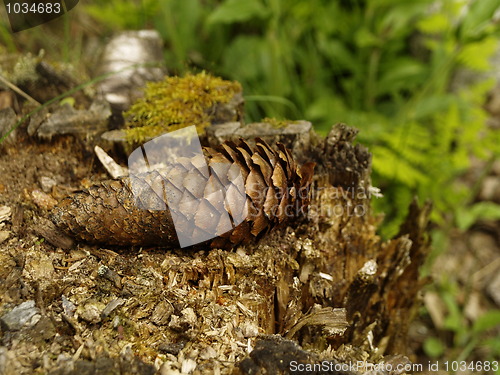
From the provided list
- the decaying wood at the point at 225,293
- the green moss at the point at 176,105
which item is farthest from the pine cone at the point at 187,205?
the green moss at the point at 176,105

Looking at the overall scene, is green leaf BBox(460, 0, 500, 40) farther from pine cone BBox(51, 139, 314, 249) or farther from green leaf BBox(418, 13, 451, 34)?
pine cone BBox(51, 139, 314, 249)

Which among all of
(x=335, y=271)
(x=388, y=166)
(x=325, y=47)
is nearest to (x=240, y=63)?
(x=325, y=47)

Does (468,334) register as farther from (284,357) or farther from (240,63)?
(240,63)

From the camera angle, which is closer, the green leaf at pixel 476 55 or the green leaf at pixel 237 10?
the green leaf at pixel 237 10

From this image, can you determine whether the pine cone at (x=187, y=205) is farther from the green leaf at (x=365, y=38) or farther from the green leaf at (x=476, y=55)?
the green leaf at (x=476, y=55)

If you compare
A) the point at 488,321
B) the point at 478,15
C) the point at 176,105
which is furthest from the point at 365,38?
the point at 488,321

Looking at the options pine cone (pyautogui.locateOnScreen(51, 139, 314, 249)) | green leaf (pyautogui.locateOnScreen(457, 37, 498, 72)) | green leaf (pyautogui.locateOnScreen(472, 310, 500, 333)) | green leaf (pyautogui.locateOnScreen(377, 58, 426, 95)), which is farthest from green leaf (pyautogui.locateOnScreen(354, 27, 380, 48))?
green leaf (pyautogui.locateOnScreen(472, 310, 500, 333))

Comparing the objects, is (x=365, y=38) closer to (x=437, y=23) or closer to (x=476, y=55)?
(x=437, y=23)
